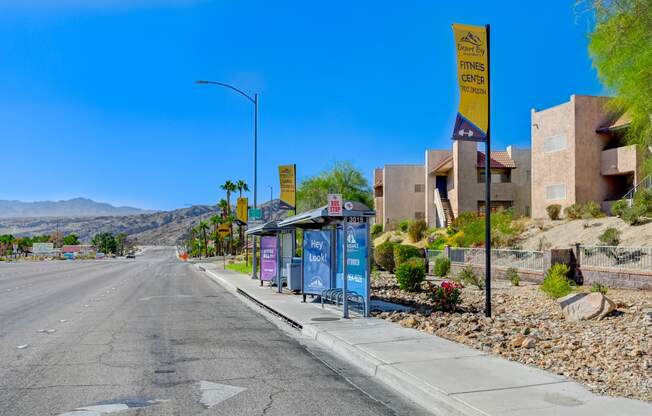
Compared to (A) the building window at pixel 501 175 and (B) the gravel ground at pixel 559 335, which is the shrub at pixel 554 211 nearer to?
(A) the building window at pixel 501 175

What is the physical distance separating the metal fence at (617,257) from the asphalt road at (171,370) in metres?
11.5

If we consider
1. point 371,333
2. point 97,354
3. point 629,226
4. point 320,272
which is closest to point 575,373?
point 371,333

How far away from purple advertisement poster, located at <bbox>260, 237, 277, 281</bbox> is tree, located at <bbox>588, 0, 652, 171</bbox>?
563 inches

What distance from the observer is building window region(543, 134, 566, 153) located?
128 ft

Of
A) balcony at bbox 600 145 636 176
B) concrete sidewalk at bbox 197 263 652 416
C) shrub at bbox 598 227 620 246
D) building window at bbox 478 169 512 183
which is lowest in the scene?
concrete sidewalk at bbox 197 263 652 416

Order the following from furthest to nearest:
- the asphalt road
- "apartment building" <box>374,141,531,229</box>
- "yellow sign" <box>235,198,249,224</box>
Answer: "apartment building" <box>374,141,531,229</box> < "yellow sign" <box>235,198,249,224</box> < the asphalt road

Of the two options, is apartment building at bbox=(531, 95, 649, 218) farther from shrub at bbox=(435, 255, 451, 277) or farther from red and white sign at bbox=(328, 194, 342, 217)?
red and white sign at bbox=(328, 194, 342, 217)

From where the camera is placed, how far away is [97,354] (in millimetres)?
10672

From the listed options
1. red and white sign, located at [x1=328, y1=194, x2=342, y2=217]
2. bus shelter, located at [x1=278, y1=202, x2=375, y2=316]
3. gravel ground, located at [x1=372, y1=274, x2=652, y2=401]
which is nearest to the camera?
gravel ground, located at [x1=372, y1=274, x2=652, y2=401]

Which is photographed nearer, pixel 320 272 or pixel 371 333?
pixel 371 333

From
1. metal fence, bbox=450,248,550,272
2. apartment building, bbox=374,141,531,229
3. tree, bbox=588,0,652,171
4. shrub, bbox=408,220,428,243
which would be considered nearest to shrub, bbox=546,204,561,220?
metal fence, bbox=450,248,550,272

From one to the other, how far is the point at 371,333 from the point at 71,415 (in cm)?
674

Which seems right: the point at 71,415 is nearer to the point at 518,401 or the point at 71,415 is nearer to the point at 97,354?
the point at 97,354

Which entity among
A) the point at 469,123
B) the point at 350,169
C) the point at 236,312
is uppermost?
the point at 350,169
